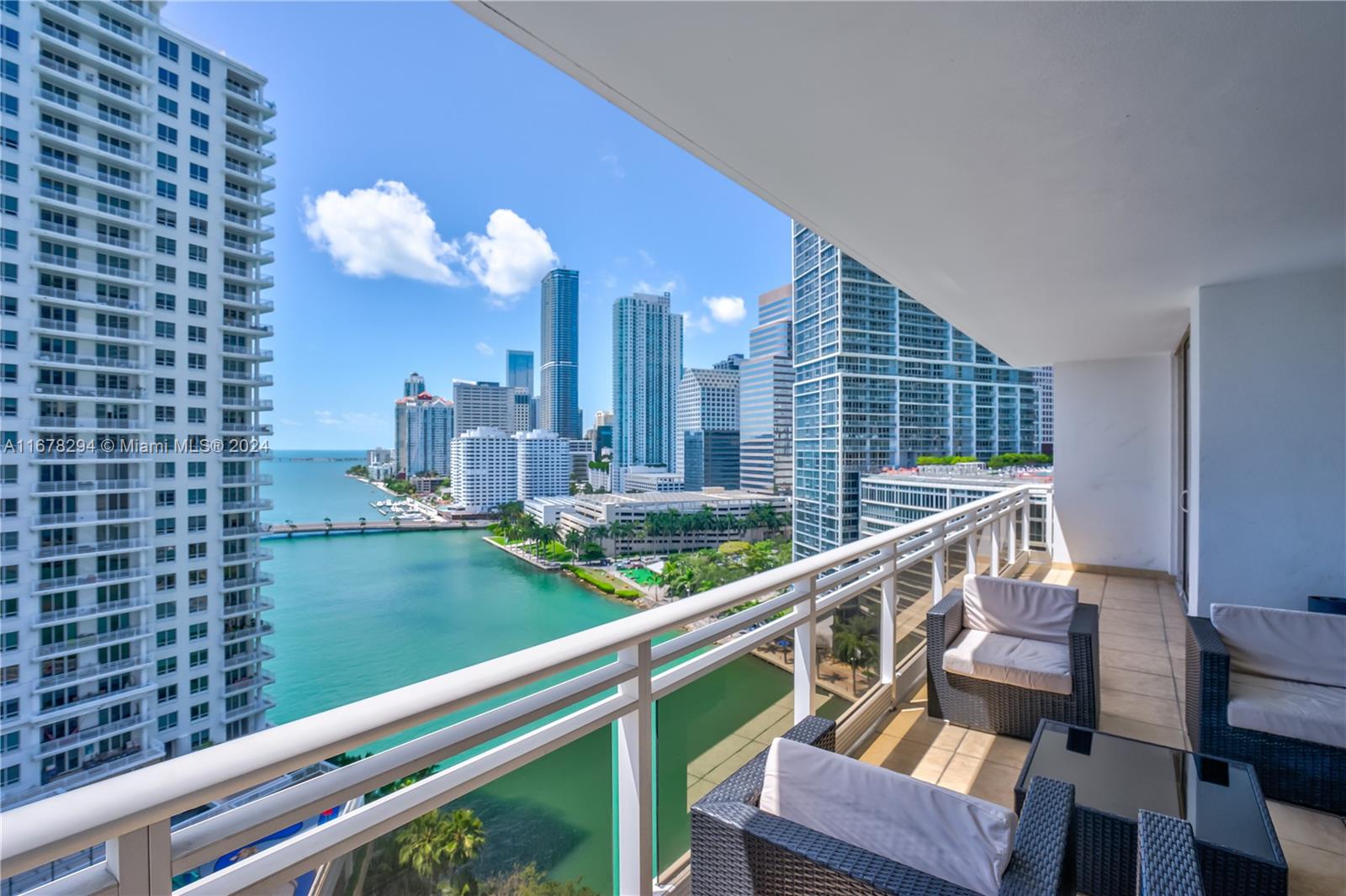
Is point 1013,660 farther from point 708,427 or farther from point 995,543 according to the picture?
point 708,427

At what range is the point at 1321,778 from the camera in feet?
7.69

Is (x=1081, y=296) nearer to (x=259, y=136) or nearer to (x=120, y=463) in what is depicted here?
(x=120, y=463)

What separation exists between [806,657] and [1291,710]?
6.54ft

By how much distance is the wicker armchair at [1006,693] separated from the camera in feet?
9.26

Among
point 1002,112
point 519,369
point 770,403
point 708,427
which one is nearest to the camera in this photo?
point 1002,112

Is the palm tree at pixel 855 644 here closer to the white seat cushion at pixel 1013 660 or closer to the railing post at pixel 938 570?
the white seat cushion at pixel 1013 660

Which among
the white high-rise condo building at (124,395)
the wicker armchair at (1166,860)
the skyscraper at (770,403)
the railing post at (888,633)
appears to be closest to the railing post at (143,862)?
the wicker armchair at (1166,860)

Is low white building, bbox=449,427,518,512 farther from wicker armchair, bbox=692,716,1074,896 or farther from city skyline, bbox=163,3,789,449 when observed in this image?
wicker armchair, bbox=692,716,1074,896

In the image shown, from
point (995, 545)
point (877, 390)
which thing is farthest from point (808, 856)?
point (877, 390)

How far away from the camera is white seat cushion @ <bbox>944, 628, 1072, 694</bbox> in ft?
9.34

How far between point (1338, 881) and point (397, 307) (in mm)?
40389

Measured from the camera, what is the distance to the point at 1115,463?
6469 millimetres

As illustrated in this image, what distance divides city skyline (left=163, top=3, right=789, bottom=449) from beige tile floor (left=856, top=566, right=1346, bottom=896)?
10023mm

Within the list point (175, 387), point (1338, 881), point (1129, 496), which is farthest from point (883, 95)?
point (175, 387)
